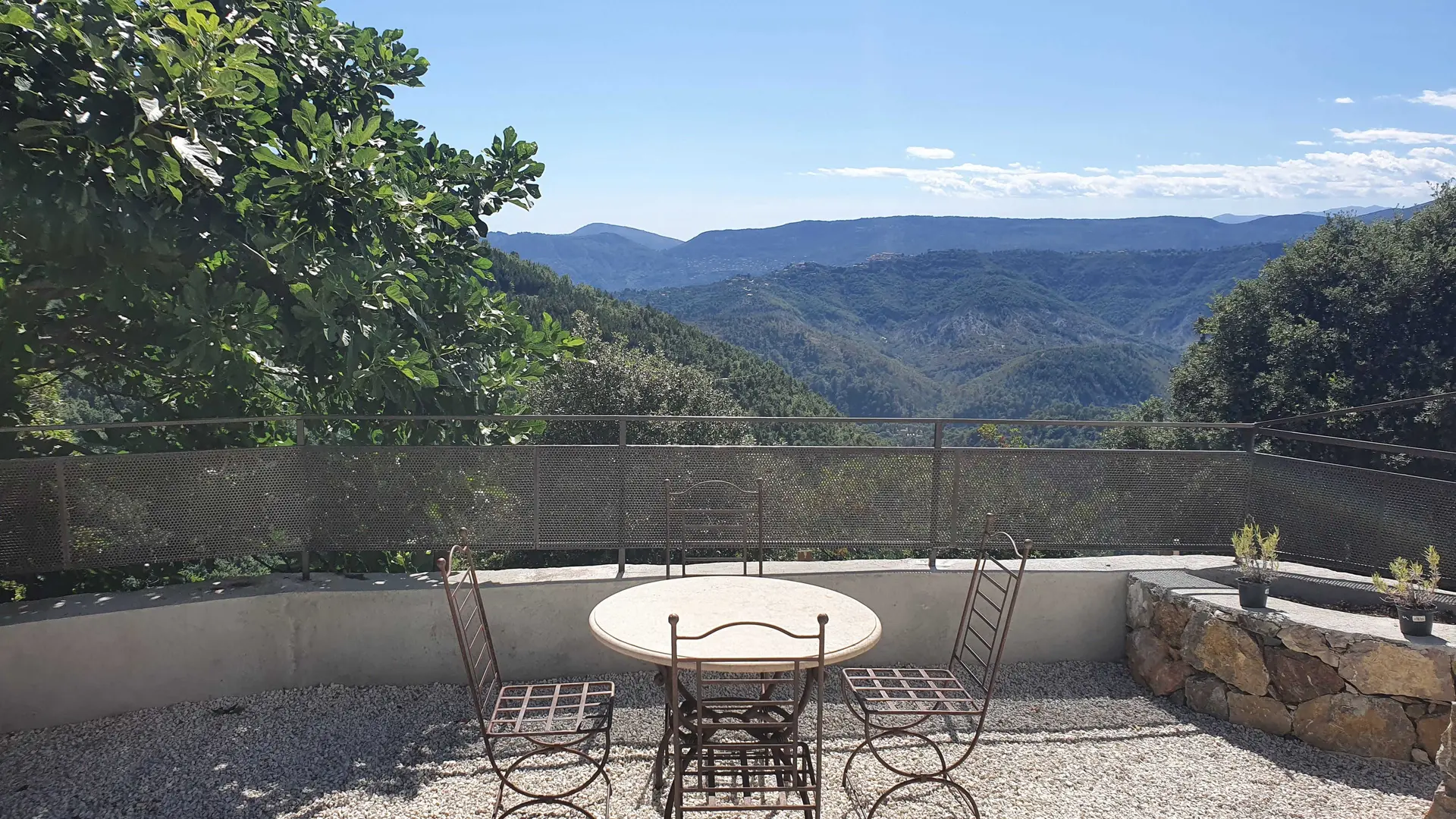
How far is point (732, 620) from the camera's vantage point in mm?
3719

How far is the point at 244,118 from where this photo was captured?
5.10 metres

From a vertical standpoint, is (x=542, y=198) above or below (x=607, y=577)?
above

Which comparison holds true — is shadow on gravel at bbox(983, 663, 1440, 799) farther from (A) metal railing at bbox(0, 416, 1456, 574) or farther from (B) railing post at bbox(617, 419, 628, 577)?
(B) railing post at bbox(617, 419, 628, 577)

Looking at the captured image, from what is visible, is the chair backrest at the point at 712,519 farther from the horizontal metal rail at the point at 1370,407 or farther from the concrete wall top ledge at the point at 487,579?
the horizontal metal rail at the point at 1370,407

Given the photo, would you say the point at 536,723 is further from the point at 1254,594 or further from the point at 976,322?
the point at 976,322

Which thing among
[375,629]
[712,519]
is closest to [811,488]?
[712,519]

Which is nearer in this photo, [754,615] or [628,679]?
[754,615]

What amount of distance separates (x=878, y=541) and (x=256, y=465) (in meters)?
3.75

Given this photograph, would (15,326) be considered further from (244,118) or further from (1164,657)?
(1164,657)

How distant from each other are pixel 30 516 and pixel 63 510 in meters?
0.15

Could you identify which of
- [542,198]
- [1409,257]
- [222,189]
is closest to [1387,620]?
[542,198]

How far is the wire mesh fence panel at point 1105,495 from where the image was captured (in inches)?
220

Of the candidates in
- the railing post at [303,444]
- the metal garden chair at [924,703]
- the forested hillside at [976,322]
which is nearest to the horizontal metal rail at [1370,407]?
the metal garden chair at [924,703]

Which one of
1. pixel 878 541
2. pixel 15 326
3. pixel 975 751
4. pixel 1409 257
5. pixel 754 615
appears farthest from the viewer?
pixel 1409 257
